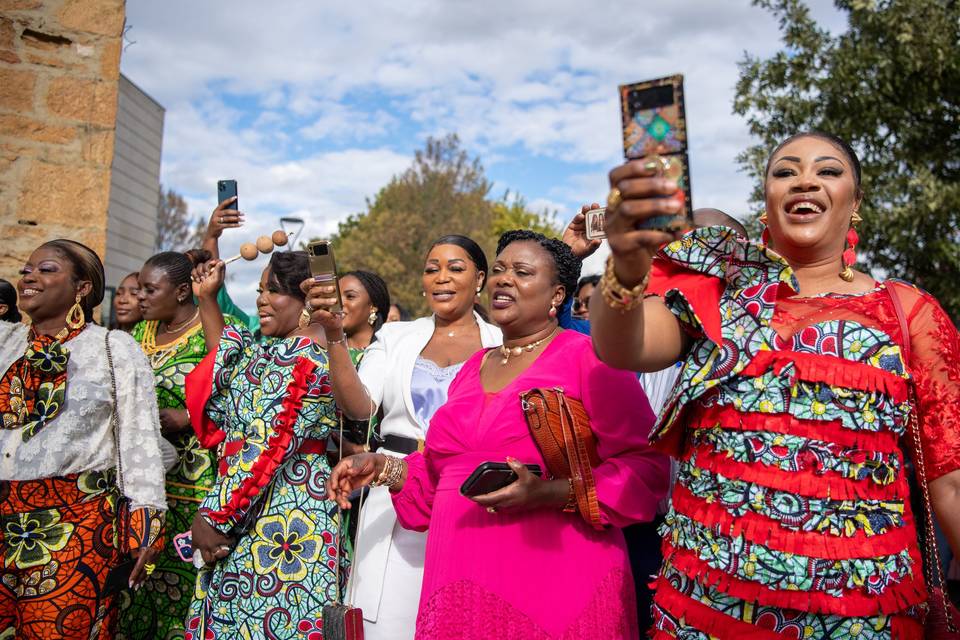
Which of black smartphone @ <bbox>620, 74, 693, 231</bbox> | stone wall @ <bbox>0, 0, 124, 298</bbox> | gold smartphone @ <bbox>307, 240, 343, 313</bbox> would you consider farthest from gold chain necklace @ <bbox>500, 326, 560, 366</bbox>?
stone wall @ <bbox>0, 0, 124, 298</bbox>

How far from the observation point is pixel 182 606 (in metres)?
4.27

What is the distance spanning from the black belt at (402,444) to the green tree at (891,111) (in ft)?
23.9

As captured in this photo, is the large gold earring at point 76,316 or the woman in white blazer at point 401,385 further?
the large gold earring at point 76,316

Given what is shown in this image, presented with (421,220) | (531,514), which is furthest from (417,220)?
(531,514)

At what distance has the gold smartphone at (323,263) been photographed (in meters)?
2.90

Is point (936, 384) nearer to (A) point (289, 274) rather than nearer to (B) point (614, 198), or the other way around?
(B) point (614, 198)

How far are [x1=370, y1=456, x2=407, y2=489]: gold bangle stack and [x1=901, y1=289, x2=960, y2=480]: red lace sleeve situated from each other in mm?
1824

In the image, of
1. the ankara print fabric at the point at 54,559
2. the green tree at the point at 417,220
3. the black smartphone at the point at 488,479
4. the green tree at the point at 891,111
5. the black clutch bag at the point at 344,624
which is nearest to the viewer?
the black smartphone at the point at 488,479

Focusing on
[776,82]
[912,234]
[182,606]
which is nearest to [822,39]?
[776,82]

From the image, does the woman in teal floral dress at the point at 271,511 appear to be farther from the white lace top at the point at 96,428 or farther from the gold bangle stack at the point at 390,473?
the gold bangle stack at the point at 390,473

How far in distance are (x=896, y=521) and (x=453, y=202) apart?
1054 inches

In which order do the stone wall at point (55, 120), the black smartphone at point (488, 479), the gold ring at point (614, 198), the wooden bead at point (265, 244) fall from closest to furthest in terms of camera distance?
the gold ring at point (614, 198)
the black smartphone at point (488, 479)
the wooden bead at point (265, 244)
the stone wall at point (55, 120)

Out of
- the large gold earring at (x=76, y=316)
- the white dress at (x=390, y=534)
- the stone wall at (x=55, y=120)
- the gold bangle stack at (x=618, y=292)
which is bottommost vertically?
the white dress at (x=390, y=534)

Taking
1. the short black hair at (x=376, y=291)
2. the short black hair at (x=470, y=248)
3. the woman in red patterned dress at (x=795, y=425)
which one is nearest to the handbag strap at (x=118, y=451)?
the short black hair at (x=470, y=248)
